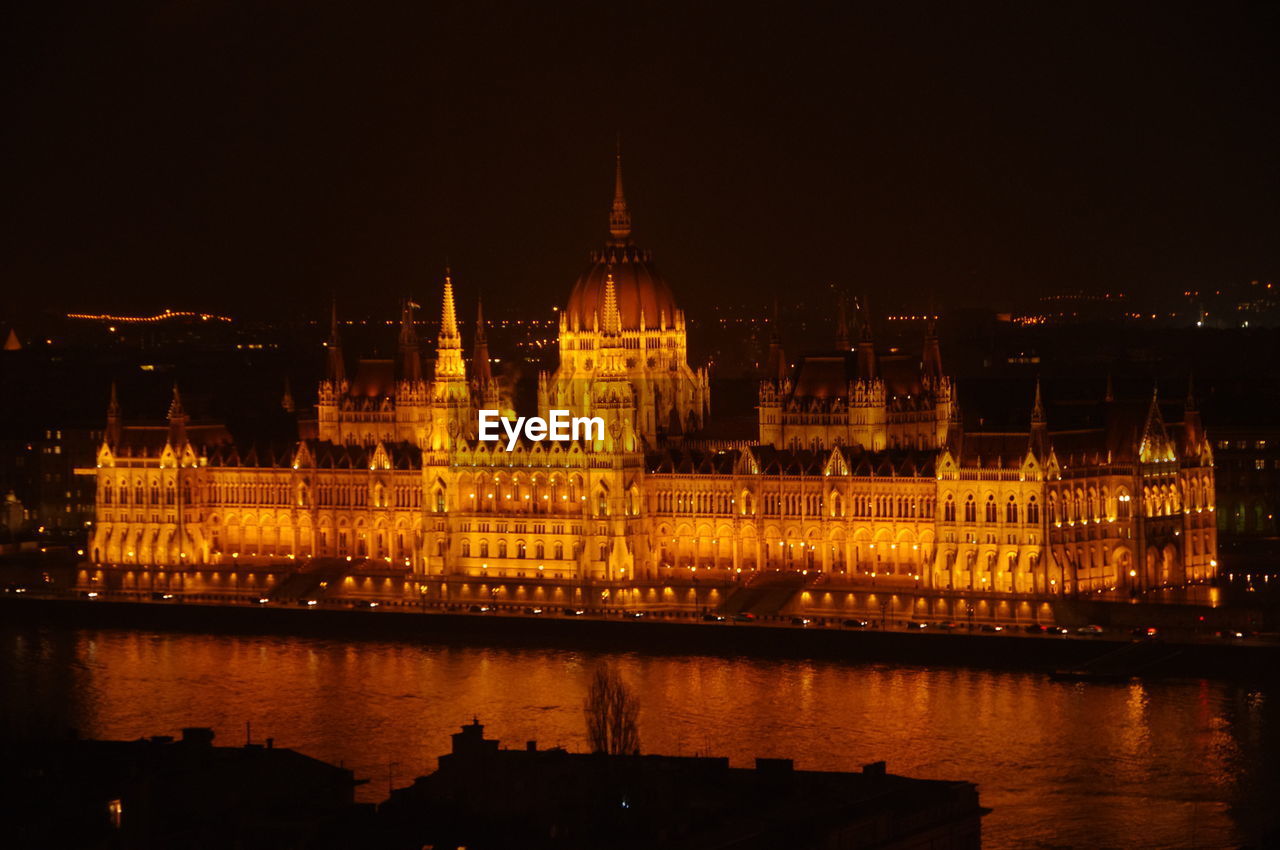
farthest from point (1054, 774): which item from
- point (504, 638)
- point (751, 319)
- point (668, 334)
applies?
point (751, 319)

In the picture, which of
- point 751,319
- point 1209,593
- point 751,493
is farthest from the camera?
point 751,319

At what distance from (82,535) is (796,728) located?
62002 millimetres

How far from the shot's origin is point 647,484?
13938 cm

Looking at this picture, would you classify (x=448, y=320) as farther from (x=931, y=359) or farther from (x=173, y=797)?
(x=173, y=797)

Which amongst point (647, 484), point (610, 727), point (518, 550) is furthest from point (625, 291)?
point (610, 727)

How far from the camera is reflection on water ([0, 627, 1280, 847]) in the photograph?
100 metres

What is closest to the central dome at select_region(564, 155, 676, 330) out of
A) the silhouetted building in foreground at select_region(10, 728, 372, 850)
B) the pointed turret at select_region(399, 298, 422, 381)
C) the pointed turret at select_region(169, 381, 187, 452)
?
the pointed turret at select_region(399, 298, 422, 381)

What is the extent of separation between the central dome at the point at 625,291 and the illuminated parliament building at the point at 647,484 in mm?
137

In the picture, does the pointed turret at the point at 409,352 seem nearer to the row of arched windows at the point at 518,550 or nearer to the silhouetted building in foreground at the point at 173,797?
the row of arched windows at the point at 518,550

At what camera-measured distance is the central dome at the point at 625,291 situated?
486 feet

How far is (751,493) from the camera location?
138m

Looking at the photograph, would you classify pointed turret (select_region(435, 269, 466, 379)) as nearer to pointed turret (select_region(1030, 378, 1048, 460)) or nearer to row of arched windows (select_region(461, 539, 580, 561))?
row of arched windows (select_region(461, 539, 580, 561))

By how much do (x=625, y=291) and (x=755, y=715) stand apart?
36625 mm

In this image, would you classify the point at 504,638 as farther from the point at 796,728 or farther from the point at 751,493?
the point at 796,728
